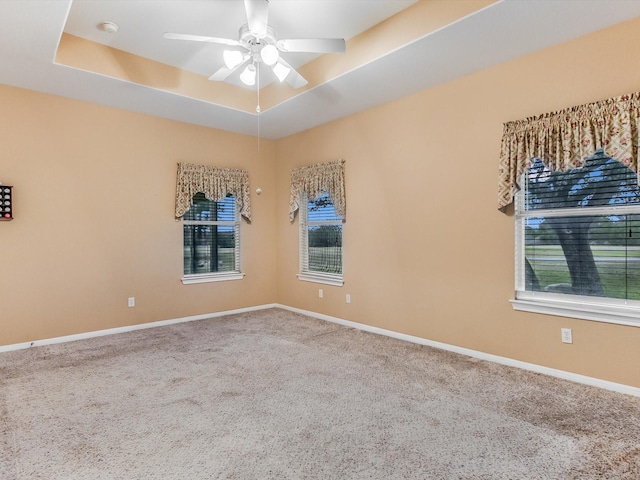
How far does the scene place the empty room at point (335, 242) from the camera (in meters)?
2.23

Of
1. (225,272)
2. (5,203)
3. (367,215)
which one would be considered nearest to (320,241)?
(367,215)

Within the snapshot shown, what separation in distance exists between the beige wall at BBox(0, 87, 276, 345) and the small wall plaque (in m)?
0.10

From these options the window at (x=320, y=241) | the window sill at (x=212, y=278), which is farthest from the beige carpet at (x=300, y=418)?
the window at (x=320, y=241)

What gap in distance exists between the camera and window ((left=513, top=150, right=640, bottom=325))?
2.78m

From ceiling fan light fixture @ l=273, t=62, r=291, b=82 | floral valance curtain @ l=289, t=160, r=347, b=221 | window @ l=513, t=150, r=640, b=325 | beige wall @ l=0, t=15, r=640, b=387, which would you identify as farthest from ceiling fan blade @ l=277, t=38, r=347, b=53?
floral valance curtain @ l=289, t=160, r=347, b=221

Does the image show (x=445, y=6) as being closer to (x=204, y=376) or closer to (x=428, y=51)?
(x=428, y=51)

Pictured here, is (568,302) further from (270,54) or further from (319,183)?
(319,183)

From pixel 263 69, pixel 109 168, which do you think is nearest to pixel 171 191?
pixel 109 168

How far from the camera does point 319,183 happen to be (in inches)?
203

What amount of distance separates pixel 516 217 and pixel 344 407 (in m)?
2.23

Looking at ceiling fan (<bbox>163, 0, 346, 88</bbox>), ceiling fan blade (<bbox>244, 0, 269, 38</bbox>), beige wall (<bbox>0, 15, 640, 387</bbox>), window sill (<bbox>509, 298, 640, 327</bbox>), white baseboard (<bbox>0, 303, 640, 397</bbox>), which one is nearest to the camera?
ceiling fan blade (<bbox>244, 0, 269, 38</bbox>)

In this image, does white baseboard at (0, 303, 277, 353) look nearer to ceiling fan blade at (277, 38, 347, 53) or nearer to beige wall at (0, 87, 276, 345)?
beige wall at (0, 87, 276, 345)

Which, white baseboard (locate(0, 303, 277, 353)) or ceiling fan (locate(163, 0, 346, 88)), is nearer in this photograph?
ceiling fan (locate(163, 0, 346, 88))

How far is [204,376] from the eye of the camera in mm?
3135
